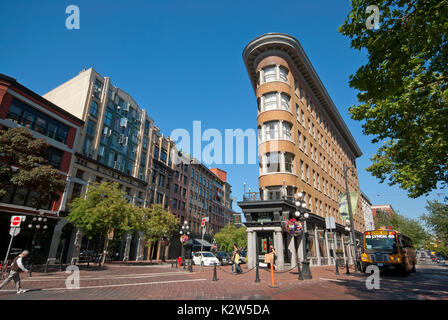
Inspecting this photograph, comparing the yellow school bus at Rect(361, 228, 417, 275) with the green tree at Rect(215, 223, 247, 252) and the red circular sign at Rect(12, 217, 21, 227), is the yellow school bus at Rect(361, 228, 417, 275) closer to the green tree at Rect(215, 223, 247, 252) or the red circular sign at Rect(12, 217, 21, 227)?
the red circular sign at Rect(12, 217, 21, 227)

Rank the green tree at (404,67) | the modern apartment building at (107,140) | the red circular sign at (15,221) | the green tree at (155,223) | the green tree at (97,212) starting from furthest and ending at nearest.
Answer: the green tree at (155,223) → the modern apartment building at (107,140) → the green tree at (97,212) → the red circular sign at (15,221) → the green tree at (404,67)

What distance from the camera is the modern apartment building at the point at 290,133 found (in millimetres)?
24578

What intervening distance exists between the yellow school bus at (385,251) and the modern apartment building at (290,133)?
6.09m

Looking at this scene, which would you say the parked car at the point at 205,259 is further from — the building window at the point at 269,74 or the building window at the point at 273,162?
the building window at the point at 269,74

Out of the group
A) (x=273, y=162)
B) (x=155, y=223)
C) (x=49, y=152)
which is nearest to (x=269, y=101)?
(x=273, y=162)

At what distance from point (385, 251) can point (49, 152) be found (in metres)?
31.0

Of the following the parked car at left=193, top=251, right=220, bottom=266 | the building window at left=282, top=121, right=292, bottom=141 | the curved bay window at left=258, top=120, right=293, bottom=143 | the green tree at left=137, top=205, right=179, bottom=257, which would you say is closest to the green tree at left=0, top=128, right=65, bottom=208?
the green tree at left=137, top=205, right=179, bottom=257

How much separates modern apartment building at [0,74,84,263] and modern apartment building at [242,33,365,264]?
1923 cm

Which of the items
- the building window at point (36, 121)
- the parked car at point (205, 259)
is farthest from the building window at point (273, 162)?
the building window at point (36, 121)

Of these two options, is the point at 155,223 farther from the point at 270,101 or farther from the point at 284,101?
the point at 284,101

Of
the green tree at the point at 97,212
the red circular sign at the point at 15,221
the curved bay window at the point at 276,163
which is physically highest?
the curved bay window at the point at 276,163

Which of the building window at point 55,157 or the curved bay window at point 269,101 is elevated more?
the curved bay window at point 269,101
